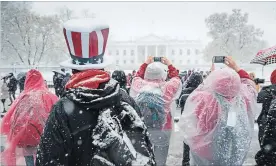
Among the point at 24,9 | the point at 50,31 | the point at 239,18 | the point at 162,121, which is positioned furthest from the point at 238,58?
the point at 162,121

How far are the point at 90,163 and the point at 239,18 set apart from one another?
172 ft

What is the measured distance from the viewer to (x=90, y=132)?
1605 millimetres

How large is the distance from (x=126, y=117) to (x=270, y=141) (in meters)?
1.97

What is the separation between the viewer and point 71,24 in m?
1.72

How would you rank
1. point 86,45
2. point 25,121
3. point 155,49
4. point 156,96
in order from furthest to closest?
point 155,49 → point 156,96 → point 25,121 → point 86,45

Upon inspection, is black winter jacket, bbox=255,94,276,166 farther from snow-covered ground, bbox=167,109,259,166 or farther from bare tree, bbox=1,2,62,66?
bare tree, bbox=1,2,62,66

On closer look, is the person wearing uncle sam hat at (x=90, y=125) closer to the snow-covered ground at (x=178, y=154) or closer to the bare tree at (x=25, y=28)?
the snow-covered ground at (x=178, y=154)

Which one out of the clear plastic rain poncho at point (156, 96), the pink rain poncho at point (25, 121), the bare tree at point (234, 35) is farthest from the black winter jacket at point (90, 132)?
the bare tree at point (234, 35)

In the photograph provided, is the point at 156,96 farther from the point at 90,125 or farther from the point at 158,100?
the point at 90,125

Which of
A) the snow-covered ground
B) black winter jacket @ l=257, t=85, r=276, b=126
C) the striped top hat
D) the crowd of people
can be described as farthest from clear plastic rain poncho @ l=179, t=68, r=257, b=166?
the snow-covered ground

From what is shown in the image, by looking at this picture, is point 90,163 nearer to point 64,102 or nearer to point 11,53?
point 64,102

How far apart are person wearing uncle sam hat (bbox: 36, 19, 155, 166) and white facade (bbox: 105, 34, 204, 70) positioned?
294 feet

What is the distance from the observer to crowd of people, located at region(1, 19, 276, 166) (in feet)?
5.14

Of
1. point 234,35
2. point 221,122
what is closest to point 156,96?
point 221,122
